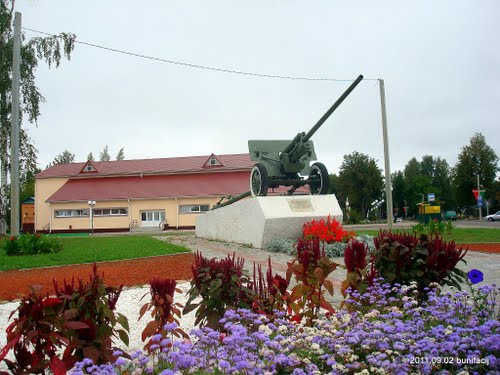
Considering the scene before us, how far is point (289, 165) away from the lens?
44.9 ft

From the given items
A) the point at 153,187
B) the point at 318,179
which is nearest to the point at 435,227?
the point at 318,179

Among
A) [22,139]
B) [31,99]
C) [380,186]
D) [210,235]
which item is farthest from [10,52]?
[380,186]

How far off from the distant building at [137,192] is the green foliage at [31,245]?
21.2 meters

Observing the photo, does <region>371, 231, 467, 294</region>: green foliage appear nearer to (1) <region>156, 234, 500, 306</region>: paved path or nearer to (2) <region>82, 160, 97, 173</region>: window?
(1) <region>156, 234, 500, 306</region>: paved path

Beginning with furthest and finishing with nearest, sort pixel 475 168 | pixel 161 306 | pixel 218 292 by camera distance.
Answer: pixel 475 168 < pixel 218 292 < pixel 161 306

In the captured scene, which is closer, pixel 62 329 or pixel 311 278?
pixel 62 329

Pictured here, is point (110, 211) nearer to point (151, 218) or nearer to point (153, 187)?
point (151, 218)

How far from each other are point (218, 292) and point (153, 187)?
118ft

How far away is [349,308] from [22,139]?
21.1 metres

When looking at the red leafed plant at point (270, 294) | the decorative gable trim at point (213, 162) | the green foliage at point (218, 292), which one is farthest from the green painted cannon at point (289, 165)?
the decorative gable trim at point (213, 162)

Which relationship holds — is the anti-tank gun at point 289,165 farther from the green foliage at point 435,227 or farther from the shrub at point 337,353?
the shrub at point 337,353

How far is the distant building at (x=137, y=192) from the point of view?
122 feet

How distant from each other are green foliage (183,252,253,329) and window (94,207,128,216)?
35852 millimetres

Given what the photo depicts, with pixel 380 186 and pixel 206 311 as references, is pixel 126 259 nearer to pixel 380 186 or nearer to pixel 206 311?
pixel 206 311
